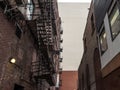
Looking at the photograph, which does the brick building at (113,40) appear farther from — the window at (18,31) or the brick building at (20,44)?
the window at (18,31)

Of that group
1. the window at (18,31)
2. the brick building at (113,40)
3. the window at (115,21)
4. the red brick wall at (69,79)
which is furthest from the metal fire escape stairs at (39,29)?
the red brick wall at (69,79)

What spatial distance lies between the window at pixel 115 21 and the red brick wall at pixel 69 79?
2645cm

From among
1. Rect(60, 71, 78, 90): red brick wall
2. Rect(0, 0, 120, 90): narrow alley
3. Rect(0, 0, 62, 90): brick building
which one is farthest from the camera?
Rect(60, 71, 78, 90): red brick wall

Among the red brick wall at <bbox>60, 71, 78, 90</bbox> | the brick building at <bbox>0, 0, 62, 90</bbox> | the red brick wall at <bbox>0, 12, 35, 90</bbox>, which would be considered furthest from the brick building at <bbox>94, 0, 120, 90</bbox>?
the red brick wall at <bbox>60, 71, 78, 90</bbox>

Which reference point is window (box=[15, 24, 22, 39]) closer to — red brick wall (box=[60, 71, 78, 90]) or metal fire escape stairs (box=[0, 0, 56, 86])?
metal fire escape stairs (box=[0, 0, 56, 86])

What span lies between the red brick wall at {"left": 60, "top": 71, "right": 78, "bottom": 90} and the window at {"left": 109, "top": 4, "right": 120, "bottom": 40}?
2645 cm

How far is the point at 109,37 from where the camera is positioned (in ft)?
27.5

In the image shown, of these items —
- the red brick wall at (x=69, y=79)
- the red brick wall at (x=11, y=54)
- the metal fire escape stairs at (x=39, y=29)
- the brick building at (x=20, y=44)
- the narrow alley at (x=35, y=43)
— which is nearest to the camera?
the red brick wall at (x=11, y=54)

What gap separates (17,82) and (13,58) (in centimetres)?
136

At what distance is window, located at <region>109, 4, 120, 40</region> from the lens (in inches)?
275

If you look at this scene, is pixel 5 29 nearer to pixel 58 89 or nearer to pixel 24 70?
pixel 24 70

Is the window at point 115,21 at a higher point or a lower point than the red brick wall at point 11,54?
higher

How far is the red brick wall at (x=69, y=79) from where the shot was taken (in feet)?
108

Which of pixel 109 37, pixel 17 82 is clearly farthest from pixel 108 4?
pixel 17 82
